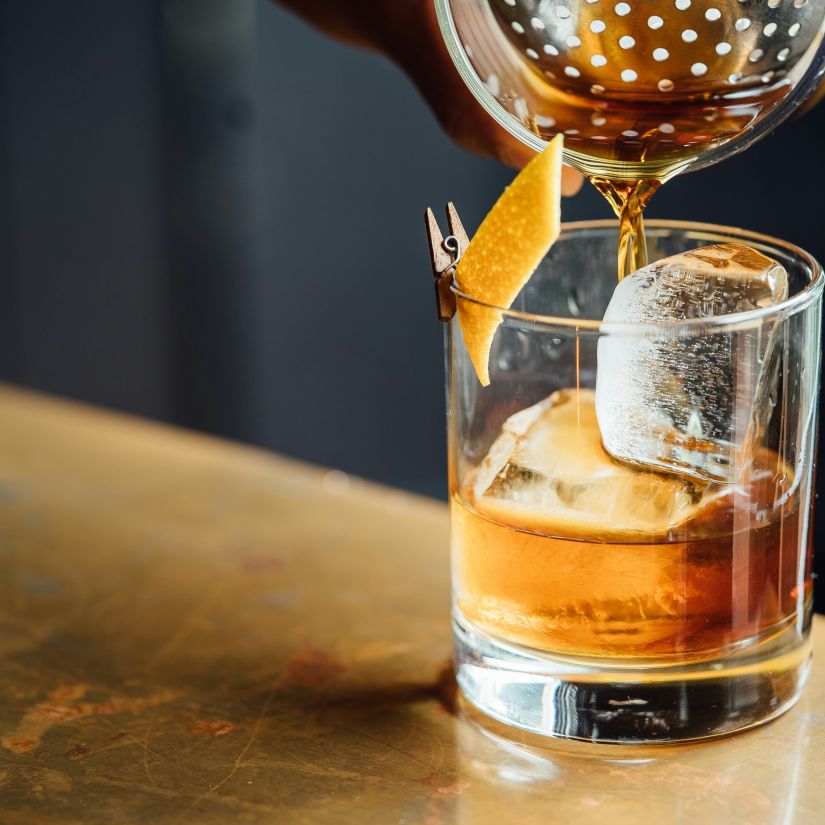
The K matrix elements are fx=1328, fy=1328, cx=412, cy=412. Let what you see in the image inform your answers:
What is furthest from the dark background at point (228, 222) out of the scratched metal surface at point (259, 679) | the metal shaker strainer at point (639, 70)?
the metal shaker strainer at point (639, 70)

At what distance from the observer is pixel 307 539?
1.03 metres

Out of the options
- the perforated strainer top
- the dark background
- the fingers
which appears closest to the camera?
the perforated strainer top

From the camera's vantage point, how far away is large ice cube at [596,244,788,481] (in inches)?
26.0

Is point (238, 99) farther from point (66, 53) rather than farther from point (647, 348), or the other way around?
point (647, 348)

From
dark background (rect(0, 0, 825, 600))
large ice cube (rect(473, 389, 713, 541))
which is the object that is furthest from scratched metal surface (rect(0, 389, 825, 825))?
dark background (rect(0, 0, 825, 600))

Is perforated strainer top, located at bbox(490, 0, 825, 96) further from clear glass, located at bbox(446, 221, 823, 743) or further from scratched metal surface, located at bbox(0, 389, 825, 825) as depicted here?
scratched metal surface, located at bbox(0, 389, 825, 825)

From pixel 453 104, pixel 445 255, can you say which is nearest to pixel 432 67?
pixel 453 104

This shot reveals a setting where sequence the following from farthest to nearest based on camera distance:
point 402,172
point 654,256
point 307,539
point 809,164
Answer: point 402,172
point 809,164
point 307,539
point 654,256

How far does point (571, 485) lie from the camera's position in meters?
0.70

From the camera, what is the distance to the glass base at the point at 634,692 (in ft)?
2.30

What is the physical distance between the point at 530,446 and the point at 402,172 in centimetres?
176

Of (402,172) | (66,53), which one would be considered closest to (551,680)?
(402,172)

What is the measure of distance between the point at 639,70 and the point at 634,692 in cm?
32

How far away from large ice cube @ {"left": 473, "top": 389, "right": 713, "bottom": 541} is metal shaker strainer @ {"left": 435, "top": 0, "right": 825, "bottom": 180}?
0.14m
